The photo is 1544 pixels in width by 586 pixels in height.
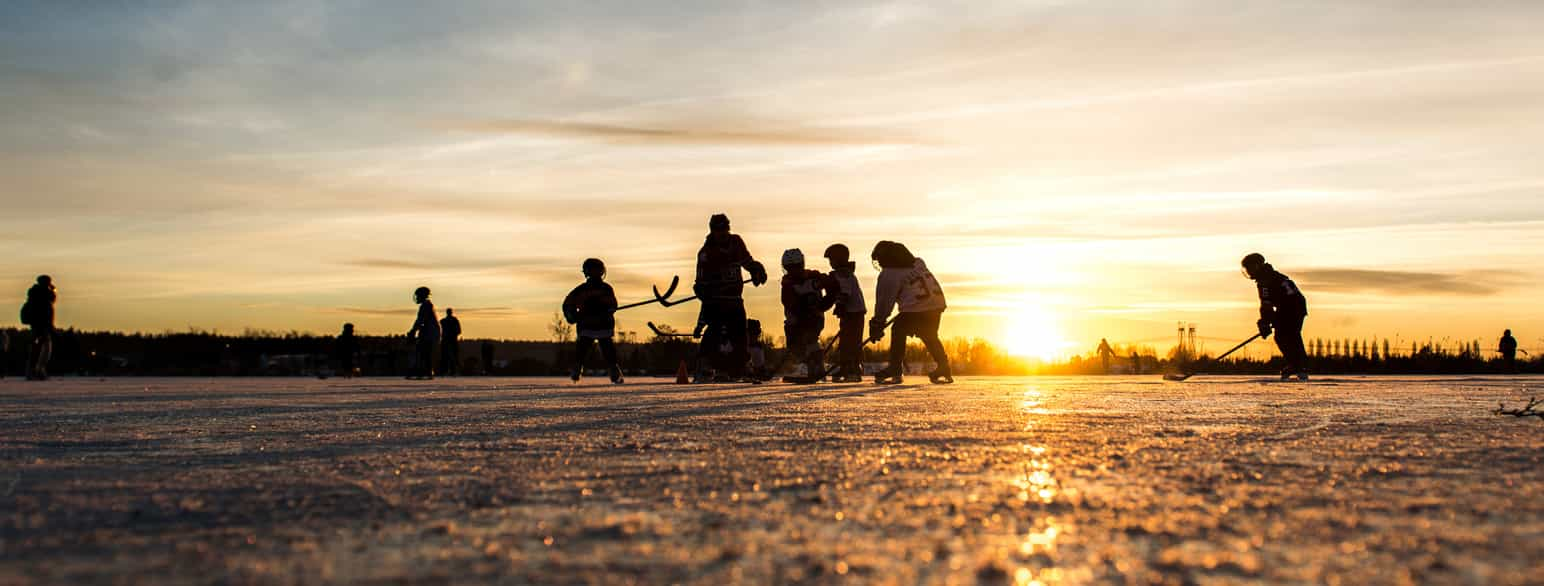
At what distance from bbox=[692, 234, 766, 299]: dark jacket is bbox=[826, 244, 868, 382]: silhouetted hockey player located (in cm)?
125

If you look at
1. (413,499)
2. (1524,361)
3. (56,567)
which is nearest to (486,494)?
(413,499)

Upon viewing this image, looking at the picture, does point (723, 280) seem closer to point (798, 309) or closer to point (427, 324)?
point (798, 309)

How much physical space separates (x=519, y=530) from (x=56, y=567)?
0.98 m

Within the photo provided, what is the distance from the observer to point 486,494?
165 inches

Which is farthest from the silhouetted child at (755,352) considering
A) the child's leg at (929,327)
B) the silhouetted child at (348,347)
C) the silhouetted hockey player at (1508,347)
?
the silhouetted hockey player at (1508,347)

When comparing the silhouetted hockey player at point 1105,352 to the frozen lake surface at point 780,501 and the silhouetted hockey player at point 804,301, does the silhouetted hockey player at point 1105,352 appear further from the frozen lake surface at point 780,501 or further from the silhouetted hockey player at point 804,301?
the frozen lake surface at point 780,501

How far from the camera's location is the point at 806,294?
18.2 metres

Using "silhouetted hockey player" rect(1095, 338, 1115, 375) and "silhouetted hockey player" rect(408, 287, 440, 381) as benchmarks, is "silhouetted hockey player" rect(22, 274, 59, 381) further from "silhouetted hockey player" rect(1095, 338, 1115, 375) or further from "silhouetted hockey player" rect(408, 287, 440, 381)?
"silhouetted hockey player" rect(1095, 338, 1115, 375)

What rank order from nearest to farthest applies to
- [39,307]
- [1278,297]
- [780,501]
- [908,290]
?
[780,501]
[908,290]
[1278,297]
[39,307]

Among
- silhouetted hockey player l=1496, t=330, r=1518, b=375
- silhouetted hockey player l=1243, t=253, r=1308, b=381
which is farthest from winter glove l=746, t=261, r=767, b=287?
silhouetted hockey player l=1496, t=330, r=1518, b=375

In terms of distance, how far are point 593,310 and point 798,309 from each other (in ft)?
9.10

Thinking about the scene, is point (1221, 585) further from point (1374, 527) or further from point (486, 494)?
point (486, 494)

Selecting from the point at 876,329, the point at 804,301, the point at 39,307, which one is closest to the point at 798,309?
the point at 804,301

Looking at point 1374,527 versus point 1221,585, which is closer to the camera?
point 1221,585
